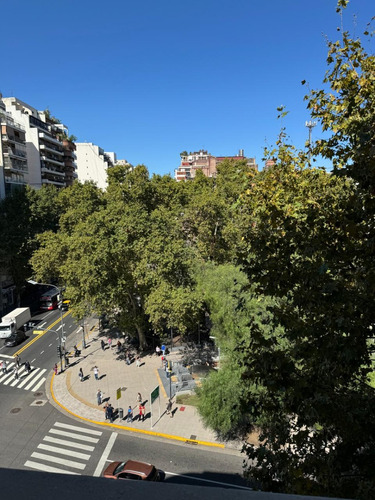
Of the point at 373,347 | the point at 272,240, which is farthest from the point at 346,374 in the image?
the point at 272,240

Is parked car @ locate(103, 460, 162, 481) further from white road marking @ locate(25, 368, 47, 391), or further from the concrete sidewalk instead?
white road marking @ locate(25, 368, 47, 391)

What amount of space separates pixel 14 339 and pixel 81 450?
686 inches

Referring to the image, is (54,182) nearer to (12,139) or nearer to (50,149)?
(50,149)

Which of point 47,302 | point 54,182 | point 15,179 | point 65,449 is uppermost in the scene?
point 54,182

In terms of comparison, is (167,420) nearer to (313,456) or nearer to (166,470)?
(166,470)

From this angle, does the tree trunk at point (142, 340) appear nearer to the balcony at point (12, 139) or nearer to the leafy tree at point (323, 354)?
the leafy tree at point (323, 354)

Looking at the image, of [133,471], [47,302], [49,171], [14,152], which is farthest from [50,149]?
[133,471]

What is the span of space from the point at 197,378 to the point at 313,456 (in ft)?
61.5

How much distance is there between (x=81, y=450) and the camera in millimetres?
16250

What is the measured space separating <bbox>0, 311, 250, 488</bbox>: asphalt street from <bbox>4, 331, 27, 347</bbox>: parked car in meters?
8.70

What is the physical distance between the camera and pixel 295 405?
16.9ft

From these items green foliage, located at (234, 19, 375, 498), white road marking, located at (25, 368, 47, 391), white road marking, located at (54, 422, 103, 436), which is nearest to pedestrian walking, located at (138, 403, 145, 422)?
white road marking, located at (54, 422, 103, 436)

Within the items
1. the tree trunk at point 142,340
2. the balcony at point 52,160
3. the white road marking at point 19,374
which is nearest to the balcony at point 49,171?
the balcony at point 52,160

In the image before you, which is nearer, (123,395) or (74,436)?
(74,436)
